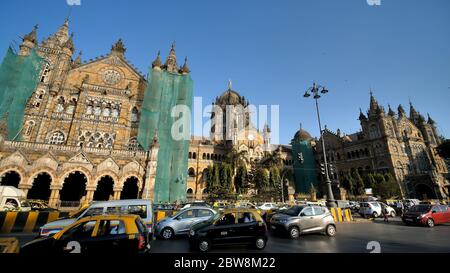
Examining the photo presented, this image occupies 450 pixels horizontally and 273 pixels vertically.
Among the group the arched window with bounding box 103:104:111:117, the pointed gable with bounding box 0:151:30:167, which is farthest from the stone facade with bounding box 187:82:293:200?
the pointed gable with bounding box 0:151:30:167

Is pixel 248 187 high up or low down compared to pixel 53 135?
down

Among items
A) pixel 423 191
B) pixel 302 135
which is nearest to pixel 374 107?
pixel 302 135

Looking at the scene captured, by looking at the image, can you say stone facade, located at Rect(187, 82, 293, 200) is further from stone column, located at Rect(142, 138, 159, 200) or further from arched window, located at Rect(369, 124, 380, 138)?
arched window, located at Rect(369, 124, 380, 138)

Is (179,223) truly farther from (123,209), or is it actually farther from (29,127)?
(29,127)

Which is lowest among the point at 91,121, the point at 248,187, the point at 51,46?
the point at 248,187

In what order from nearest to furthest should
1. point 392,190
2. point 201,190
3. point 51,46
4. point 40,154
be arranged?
1. point 40,154
2. point 51,46
3. point 392,190
4. point 201,190

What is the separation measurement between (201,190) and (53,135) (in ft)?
81.6

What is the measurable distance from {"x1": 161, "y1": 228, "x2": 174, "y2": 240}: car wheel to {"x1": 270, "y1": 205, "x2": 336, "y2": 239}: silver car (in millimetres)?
5105

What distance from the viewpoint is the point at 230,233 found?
729 cm

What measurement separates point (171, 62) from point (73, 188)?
24576 millimetres

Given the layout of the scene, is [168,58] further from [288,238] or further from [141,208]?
[288,238]

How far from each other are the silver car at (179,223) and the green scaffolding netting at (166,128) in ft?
50.0
